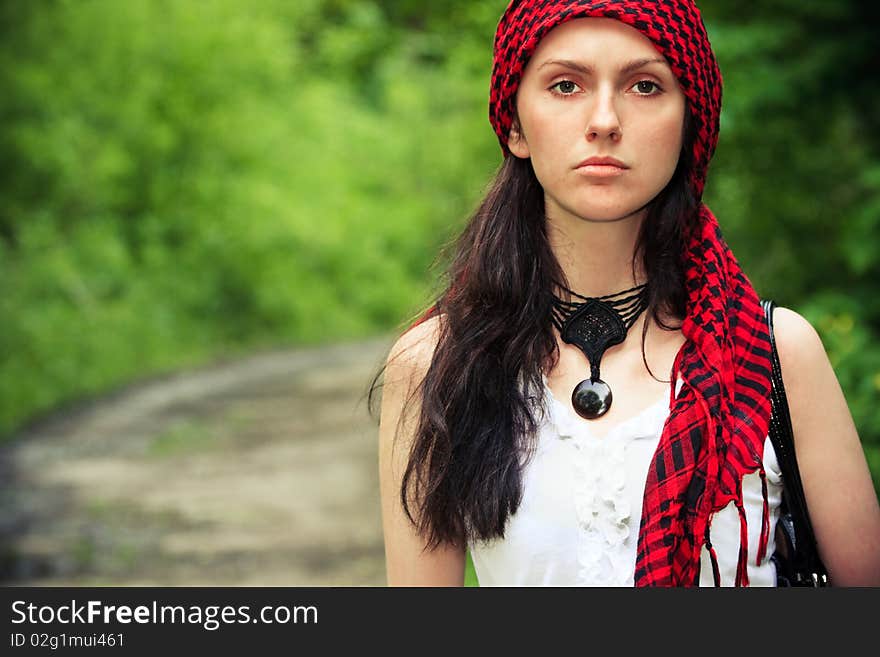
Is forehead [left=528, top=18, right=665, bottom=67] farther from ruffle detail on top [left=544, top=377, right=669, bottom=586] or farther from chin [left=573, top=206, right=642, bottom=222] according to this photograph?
ruffle detail on top [left=544, top=377, right=669, bottom=586]

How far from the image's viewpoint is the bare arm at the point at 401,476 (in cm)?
205

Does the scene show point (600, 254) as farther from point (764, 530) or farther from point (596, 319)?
point (764, 530)

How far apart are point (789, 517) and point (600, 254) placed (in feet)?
1.77

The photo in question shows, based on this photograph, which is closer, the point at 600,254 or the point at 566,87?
the point at 566,87

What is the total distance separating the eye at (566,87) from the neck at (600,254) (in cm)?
23

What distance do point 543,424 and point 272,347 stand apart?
17.8 metres

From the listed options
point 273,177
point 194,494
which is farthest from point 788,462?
point 273,177

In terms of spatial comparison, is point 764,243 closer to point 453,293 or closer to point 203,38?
point 453,293

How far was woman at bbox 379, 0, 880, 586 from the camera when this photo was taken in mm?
1857

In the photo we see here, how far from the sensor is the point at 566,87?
6.25 ft

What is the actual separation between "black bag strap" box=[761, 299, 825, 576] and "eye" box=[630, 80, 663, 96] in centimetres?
45

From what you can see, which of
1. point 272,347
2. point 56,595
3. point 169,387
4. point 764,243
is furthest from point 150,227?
point 56,595

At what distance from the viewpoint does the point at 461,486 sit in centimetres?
198

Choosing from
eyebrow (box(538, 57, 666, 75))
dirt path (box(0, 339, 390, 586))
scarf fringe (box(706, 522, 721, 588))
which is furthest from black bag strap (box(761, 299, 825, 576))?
dirt path (box(0, 339, 390, 586))
